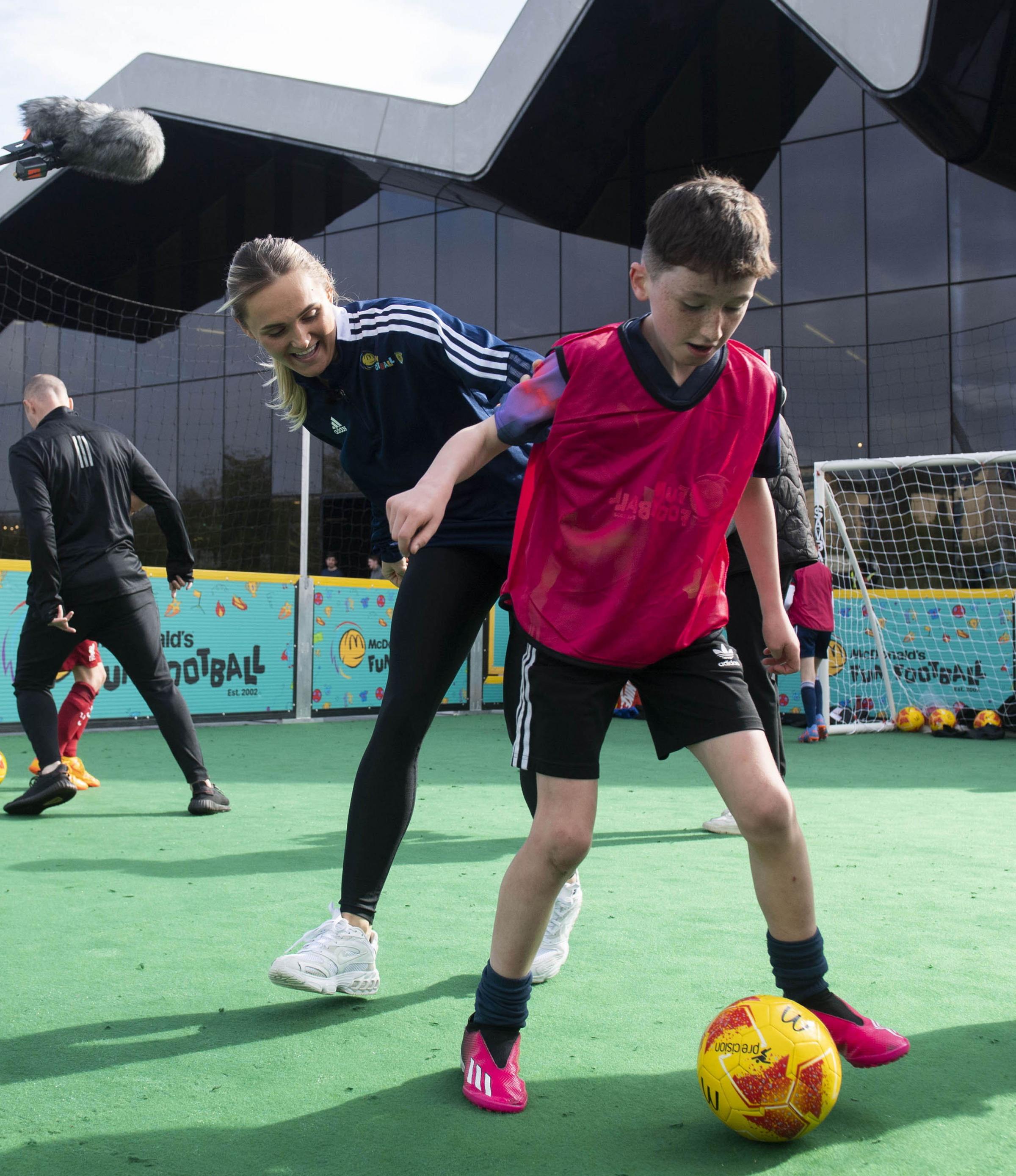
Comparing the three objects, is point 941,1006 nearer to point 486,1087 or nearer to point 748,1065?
point 748,1065

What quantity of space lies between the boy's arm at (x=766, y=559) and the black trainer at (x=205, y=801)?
3646mm

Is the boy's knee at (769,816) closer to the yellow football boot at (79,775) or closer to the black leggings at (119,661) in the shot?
the black leggings at (119,661)

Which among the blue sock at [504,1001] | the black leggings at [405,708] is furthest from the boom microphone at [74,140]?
the blue sock at [504,1001]

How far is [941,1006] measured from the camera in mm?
2496

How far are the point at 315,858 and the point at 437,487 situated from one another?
8.87 feet

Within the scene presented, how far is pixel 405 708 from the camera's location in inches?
102

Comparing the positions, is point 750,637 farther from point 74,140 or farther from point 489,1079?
point 74,140

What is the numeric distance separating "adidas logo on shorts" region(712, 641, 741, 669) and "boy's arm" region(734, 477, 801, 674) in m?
0.19

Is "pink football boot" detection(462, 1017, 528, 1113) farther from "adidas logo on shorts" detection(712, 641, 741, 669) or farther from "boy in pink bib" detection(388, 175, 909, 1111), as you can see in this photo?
"adidas logo on shorts" detection(712, 641, 741, 669)

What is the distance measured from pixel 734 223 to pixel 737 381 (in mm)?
311

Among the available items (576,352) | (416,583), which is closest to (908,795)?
(416,583)

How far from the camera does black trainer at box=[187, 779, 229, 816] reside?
5289 millimetres

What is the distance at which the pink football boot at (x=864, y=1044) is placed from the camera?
81.0 inches

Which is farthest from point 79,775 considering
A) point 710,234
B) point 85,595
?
point 710,234
